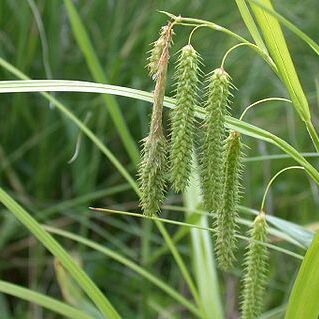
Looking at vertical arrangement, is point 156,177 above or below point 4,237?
below

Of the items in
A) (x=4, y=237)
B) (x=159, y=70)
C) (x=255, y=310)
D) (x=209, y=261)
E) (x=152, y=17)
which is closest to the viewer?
(x=159, y=70)

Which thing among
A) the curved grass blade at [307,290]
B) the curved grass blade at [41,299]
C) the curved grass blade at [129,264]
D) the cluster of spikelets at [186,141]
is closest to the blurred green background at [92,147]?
the curved grass blade at [129,264]

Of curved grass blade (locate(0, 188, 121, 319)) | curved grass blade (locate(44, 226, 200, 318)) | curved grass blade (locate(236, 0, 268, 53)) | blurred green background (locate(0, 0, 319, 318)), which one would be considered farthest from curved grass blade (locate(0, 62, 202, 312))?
blurred green background (locate(0, 0, 319, 318))

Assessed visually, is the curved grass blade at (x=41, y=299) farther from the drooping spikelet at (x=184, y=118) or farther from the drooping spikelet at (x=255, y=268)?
the drooping spikelet at (x=184, y=118)

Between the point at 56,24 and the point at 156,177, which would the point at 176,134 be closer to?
the point at 156,177

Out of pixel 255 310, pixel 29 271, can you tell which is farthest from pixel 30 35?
pixel 255 310

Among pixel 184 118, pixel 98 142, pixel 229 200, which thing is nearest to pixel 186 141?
pixel 184 118
